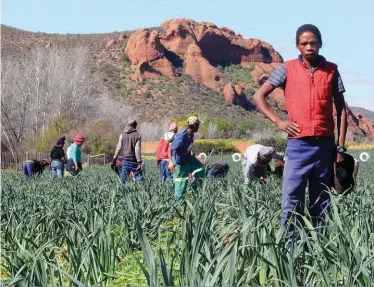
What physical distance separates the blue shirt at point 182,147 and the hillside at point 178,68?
70.9 meters

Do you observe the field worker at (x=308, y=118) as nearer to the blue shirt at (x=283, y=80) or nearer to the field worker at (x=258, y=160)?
the blue shirt at (x=283, y=80)

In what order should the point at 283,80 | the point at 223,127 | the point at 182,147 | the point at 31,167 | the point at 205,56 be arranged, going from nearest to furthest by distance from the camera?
the point at 283,80 → the point at 182,147 → the point at 31,167 → the point at 223,127 → the point at 205,56

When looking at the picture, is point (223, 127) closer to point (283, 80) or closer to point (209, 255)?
point (283, 80)

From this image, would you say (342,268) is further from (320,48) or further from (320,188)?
(320,48)

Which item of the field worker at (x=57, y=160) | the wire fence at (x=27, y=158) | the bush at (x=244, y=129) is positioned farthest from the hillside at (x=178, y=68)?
the field worker at (x=57, y=160)

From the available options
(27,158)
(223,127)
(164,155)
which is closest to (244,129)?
(223,127)

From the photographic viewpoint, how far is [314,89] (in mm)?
4203

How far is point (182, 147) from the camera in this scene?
795 centimetres

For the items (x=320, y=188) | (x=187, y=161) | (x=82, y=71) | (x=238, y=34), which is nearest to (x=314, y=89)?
(x=320, y=188)

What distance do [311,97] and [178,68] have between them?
355 ft

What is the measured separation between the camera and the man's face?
420cm

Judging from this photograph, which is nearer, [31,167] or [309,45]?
[309,45]

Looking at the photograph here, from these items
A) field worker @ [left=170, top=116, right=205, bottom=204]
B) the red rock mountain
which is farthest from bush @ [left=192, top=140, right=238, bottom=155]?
field worker @ [left=170, top=116, right=205, bottom=204]

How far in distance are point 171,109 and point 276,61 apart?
7042 cm
